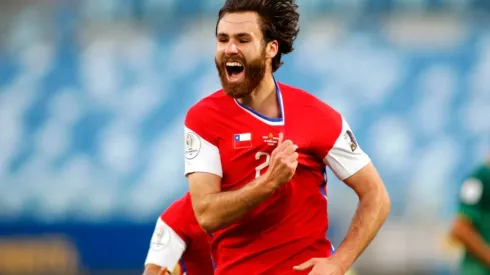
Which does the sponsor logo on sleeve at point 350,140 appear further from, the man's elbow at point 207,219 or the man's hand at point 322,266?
the man's elbow at point 207,219

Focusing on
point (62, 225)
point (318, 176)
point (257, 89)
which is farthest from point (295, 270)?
point (62, 225)

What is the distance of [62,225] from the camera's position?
12781 millimetres

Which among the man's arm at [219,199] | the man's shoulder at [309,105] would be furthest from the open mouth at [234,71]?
the man's arm at [219,199]

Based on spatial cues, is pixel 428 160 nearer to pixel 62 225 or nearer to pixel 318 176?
pixel 62 225

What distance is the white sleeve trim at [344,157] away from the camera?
414cm

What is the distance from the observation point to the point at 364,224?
414cm

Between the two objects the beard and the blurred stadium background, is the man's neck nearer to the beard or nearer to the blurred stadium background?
the beard

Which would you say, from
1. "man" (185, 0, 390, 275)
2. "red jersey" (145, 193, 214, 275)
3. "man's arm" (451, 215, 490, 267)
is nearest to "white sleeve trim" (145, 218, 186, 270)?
"red jersey" (145, 193, 214, 275)

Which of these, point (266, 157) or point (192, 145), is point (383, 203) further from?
point (192, 145)

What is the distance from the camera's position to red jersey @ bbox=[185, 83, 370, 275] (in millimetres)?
4062

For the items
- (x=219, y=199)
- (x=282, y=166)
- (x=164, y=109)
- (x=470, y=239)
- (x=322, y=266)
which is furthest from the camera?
(x=164, y=109)

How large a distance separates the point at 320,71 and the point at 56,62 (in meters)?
3.61

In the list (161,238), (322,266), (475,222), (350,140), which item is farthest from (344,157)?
(475,222)

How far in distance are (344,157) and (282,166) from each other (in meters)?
0.47
